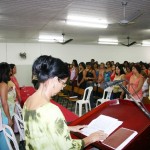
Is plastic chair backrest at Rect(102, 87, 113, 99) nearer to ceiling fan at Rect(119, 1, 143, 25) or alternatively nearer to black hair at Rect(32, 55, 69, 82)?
ceiling fan at Rect(119, 1, 143, 25)

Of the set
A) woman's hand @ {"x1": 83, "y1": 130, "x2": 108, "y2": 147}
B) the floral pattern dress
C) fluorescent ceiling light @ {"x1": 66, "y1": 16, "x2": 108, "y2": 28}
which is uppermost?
fluorescent ceiling light @ {"x1": 66, "y1": 16, "x2": 108, "y2": 28}

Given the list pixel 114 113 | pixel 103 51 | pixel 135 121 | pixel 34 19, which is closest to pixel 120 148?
pixel 135 121

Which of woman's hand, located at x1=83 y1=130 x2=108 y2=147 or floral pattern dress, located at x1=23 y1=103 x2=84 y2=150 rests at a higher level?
floral pattern dress, located at x1=23 y1=103 x2=84 y2=150

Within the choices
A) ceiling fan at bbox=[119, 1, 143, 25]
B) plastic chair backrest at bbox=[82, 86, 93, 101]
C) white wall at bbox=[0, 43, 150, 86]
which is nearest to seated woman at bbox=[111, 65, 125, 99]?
plastic chair backrest at bbox=[82, 86, 93, 101]

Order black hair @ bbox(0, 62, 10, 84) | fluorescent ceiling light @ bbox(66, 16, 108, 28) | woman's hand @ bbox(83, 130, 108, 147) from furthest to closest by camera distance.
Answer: fluorescent ceiling light @ bbox(66, 16, 108, 28)
black hair @ bbox(0, 62, 10, 84)
woman's hand @ bbox(83, 130, 108, 147)

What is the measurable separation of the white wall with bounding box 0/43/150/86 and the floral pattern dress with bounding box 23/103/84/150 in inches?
454

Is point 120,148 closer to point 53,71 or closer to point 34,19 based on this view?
point 53,71

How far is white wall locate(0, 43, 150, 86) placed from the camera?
12.4 meters

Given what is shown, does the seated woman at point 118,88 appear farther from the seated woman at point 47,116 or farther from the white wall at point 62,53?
the white wall at point 62,53

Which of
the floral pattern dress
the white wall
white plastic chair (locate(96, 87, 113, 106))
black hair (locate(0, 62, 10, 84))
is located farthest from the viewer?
the white wall

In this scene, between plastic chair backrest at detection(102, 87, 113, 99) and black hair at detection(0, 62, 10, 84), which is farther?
plastic chair backrest at detection(102, 87, 113, 99)

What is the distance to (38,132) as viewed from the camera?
1.17 metres

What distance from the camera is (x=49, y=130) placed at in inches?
44.6

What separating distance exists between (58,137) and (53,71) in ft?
1.14
